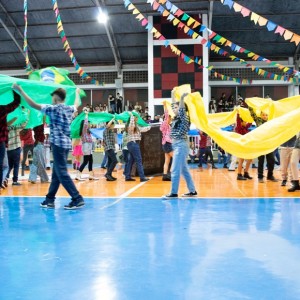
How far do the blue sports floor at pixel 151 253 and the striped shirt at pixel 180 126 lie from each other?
4.26ft

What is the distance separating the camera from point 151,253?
3486 mm

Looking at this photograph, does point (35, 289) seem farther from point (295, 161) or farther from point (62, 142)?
point (295, 161)

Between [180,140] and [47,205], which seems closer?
[47,205]

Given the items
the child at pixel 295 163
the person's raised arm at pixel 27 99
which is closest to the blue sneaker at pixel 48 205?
the person's raised arm at pixel 27 99

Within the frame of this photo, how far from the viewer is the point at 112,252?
11.6 feet

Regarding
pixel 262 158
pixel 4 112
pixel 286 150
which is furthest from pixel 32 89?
pixel 262 158

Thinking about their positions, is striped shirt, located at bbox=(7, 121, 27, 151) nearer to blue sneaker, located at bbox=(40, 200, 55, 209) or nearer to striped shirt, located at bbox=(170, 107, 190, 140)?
blue sneaker, located at bbox=(40, 200, 55, 209)

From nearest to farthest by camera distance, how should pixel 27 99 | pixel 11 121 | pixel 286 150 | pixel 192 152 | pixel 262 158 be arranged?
1. pixel 27 99
2. pixel 286 150
3. pixel 11 121
4. pixel 262 158
5. pixel 192 152

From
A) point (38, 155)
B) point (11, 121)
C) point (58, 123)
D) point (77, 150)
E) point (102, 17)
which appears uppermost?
point (102, 17)

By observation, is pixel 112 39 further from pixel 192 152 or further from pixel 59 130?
pixel 59 130

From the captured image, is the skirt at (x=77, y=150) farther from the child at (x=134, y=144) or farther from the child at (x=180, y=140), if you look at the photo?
the child at (x=180, y=140)

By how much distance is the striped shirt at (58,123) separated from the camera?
18.3 feet

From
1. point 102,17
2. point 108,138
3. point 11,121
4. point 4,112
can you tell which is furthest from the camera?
point 102,17

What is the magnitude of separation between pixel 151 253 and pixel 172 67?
58.8 feet
